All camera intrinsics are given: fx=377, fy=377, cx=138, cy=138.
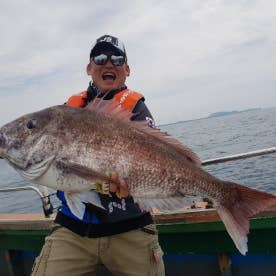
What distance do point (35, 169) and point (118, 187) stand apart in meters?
0.67

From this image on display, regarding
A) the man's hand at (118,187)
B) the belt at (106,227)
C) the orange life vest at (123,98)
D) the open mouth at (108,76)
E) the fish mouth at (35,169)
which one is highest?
the open mouth at (108,76)

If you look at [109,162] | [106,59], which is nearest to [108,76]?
[106,59]

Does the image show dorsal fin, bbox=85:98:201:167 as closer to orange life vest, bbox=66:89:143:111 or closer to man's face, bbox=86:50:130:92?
orange life vest, bbox=66:89:143:111

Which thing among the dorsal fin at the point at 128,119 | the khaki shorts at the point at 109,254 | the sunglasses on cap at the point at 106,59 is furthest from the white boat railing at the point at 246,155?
the sunglasses on cap at the point at 106,59

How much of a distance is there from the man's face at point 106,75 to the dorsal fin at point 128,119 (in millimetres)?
1004

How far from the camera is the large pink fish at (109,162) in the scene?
2.97 m

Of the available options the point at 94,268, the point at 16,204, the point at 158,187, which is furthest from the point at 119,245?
the point at 16,204

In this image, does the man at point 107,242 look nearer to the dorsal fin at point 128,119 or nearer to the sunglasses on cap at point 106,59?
the dorsal fin at point 128,119

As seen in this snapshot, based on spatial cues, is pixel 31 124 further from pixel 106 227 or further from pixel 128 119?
pixel 106 227

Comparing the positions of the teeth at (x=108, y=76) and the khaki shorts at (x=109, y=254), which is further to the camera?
the teeth at (x=108, y=76)

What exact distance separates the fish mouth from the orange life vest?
1075 millimetres

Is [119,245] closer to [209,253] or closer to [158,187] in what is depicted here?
[158,187]

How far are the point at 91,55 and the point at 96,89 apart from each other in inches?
15.5

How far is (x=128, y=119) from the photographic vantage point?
3295 millimetres
